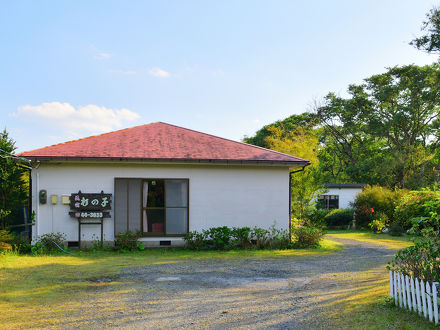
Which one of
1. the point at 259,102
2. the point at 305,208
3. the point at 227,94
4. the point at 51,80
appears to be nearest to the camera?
the point at 51,80

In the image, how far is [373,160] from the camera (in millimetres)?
32469

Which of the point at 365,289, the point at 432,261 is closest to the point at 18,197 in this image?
the point at 365,289

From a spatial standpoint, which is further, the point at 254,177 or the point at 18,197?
the point at 254,177

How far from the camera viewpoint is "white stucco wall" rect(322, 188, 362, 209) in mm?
24109

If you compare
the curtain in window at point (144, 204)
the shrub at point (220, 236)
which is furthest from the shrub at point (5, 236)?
the shrub at point (220, 236)

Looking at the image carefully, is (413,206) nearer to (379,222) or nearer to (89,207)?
(379,222)

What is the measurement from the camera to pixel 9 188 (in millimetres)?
10438

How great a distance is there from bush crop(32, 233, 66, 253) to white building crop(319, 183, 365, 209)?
17.3m

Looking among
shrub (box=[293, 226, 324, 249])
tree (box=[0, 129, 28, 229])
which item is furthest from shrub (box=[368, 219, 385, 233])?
tree (box=[0, 129, 28, 229])

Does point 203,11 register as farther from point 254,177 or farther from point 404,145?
point 404,145

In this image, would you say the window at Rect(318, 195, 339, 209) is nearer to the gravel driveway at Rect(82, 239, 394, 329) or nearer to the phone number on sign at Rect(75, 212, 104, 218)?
the gravel driveway at Rect(82, 239, 394, 329)

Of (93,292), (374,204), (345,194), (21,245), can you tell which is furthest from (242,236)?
(345,194)

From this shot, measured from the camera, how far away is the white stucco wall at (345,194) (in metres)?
24.1

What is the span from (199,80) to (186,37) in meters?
3.75
